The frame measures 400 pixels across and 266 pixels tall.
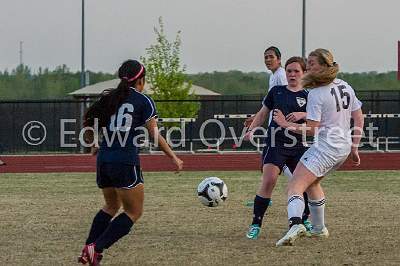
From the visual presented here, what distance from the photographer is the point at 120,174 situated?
26.7 feet

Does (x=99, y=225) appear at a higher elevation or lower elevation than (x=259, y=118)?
lower

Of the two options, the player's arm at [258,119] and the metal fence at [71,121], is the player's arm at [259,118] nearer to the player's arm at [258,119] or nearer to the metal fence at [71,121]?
the player's arm at [258,119]

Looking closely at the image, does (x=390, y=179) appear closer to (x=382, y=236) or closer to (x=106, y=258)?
(x=382, y=236)

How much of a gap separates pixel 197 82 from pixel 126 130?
157ft

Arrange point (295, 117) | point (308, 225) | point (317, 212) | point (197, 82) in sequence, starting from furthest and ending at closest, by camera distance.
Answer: point (197, 82)
point (308, 225)
point (317, 212)
point (295, 117)

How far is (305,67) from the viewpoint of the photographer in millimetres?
10188

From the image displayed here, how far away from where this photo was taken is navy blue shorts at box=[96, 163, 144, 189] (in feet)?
26.8

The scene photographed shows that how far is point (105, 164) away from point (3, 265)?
1290 millimetres

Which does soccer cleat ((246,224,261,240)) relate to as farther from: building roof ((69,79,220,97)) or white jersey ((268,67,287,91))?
building roof ((69,79,220,97))

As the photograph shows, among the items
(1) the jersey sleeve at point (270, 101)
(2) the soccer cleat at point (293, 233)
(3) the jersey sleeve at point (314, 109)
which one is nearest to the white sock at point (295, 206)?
(2) the soccer cleat at point (293, 233)

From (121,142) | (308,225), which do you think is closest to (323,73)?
(121,142)

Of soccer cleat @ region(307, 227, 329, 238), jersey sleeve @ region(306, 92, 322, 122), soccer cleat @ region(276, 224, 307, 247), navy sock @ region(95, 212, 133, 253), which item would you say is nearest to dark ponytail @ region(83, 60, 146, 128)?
navy sock @ region(95, 212, 133, 253)

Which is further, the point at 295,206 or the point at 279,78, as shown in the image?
the point at 279,78

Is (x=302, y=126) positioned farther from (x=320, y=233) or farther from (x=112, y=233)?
(x=112, y=233)
